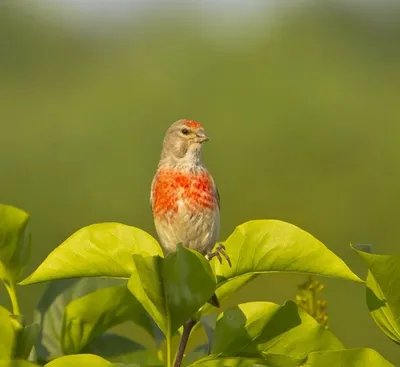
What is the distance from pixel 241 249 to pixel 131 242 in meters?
0.19

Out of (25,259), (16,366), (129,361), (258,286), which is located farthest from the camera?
(258,286)

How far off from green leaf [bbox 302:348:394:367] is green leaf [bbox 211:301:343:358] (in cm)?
12

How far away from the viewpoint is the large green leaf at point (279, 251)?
1476 mm

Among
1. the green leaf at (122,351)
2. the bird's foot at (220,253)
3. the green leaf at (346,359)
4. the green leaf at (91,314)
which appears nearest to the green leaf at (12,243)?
the green leaf at (91,314)

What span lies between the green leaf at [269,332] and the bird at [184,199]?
A: 726 mm

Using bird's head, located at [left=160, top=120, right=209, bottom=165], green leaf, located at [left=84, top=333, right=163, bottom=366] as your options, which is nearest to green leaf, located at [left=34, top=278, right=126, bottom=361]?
green leaf, located at [left=84, top=333, right=163, bottom=366]

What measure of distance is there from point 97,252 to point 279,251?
12.0 inches

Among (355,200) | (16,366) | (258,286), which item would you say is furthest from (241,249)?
(355,200)

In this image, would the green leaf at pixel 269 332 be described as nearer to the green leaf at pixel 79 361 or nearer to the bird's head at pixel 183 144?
the green leaf at pixel 79 361

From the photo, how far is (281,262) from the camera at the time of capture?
150 cm

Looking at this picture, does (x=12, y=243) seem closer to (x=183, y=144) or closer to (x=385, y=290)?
(x=385, y=290)

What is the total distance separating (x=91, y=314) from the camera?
1.66 meters

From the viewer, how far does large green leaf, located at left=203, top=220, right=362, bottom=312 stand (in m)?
1.48

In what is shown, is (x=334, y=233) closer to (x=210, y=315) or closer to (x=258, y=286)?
(x=258, y=286)
